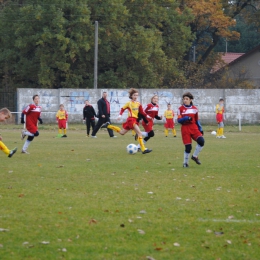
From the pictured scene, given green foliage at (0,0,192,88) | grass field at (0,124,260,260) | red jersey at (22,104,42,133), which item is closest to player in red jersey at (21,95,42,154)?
red jersey at (22,104,42,133)

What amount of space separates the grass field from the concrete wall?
26.1 metres

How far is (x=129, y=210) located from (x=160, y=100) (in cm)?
3380

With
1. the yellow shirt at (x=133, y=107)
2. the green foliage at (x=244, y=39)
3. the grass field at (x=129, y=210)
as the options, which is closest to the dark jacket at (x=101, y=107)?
the yellow shirt at (x=133, y=107)

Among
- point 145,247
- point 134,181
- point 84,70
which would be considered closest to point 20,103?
point 84,70

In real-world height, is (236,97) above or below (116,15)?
below

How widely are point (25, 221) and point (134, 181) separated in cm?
418

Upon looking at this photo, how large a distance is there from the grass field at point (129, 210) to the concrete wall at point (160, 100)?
85.8 feet

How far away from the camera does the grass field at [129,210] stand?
22.3 ft

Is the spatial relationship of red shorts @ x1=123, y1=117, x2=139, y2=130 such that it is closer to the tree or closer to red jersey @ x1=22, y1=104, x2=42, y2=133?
red jersey @ x1=22, y1=104, x2=42, y2=133

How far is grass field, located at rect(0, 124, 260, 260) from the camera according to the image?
22.3 feet

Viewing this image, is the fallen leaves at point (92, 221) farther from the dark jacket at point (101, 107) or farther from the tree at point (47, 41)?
the tree at point (47, 41)

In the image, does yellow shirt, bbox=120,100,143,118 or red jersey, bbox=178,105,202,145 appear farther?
yellow shirt, bbox=120,100,143,118

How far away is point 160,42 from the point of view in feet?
161

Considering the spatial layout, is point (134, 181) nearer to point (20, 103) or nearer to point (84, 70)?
point (20, 103)
